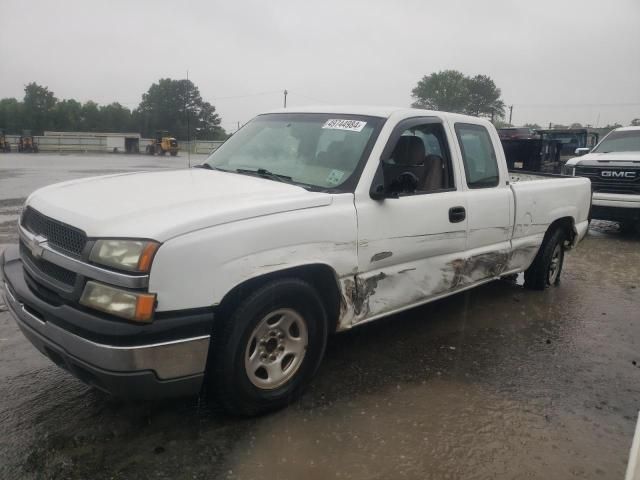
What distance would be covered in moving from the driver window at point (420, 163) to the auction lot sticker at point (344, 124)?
0.97 ft

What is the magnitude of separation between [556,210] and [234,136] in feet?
11.3

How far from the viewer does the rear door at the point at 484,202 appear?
14.0 ft

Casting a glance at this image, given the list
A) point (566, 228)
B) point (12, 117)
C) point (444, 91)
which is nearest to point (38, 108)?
point (12, 117)

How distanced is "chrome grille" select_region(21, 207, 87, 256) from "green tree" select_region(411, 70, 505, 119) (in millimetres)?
101756

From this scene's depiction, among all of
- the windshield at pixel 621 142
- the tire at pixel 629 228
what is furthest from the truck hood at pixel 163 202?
the windshield at pixel 621 142

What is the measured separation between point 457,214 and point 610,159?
7.09 meters

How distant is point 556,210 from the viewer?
546 cm

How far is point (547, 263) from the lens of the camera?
5656 mm

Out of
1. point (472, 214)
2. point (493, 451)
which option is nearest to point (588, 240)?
point (472, 214)

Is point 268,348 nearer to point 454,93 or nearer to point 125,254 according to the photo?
point 125,254

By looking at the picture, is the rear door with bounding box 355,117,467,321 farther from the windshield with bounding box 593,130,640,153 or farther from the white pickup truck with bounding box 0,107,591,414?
the windshield with bounding box 593,130,640,153

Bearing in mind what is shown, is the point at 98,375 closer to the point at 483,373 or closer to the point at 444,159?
the point at 483,373

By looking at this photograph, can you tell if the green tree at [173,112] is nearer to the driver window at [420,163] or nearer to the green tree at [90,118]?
the green tree at [90,118]

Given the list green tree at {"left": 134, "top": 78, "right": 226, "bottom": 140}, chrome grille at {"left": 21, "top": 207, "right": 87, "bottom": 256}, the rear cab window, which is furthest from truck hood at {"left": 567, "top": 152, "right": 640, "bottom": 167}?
green tree at {"left": 134, "top": 78, "right": 226, "bottom": 140}
